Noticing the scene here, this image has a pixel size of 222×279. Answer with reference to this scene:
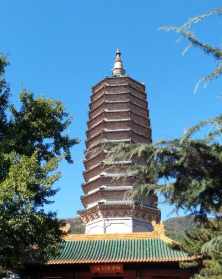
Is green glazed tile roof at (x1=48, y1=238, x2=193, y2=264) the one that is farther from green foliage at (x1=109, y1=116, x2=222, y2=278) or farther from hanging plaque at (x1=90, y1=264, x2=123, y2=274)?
green foliage at (x1=109, y1=116, x2=222, y2=278)

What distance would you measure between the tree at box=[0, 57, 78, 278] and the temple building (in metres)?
3.58

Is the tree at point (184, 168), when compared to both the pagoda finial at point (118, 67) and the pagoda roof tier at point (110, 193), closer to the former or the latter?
the pagoda roof tier at point (110, 193)

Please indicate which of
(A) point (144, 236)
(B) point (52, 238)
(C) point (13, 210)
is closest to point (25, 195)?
(C) point (13, 210)

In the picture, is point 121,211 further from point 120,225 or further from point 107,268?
point 107,268

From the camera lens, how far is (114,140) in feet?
94.7

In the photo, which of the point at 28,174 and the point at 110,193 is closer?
the point at 28,174

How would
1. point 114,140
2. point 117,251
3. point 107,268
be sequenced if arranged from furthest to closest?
point 114,140
point 117,251
point 107,268

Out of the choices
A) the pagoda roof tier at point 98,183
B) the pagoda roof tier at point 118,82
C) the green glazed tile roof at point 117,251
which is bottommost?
the green glazed tile roof at point 117,251

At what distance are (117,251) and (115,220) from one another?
35.7 ft

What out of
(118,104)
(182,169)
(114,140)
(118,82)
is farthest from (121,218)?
(182,169)

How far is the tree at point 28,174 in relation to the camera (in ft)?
32.6

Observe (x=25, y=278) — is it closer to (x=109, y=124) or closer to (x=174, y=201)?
(x=174, y=201)

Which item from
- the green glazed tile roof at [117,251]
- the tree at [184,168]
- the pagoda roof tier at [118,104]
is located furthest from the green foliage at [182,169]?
the pagoda roof tier at [118,104]

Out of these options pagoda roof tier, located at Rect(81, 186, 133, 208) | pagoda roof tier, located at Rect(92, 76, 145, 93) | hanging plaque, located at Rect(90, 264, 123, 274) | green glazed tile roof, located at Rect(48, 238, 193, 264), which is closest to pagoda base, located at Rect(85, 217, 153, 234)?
pagoda roof tier, located at Rect(81, 186, 133, 208)
